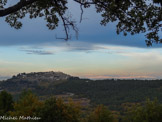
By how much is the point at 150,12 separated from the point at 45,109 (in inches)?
997

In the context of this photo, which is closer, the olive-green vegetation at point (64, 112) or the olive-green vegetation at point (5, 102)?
the olive-green vegetation at point (64, 112)

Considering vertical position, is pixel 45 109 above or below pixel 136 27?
below

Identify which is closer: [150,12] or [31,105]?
[150,12]

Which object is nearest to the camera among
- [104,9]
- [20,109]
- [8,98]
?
[104,9]

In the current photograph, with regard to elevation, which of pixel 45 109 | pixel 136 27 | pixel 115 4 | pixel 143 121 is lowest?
pixel 143 121

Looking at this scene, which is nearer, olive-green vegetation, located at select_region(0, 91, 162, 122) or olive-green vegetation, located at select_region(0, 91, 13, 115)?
olive-green vegetation, located at select_region(0, 91, 162, 122)

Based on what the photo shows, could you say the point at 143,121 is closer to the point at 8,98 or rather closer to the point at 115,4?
the point at 8,98

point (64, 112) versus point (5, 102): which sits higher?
point (64, 112)

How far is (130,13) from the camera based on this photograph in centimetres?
1395

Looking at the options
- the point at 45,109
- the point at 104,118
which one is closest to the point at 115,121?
the point at 104,118

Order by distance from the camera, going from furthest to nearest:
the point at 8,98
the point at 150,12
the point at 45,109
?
the point at 8,98, the point at 45,109, the point at 150,12

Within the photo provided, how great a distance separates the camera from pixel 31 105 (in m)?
42.0

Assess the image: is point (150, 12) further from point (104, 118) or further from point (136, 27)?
point (104, 118)

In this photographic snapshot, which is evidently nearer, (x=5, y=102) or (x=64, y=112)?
(x=64, y=112)
